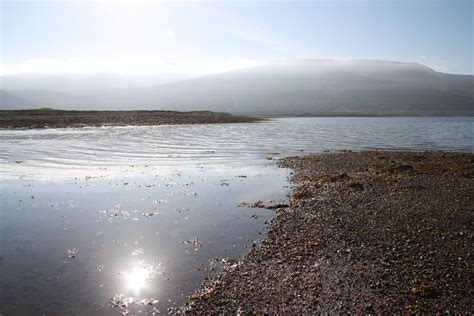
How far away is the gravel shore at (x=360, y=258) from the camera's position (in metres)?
7.64

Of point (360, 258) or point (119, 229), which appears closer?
Result: point (360, 258)

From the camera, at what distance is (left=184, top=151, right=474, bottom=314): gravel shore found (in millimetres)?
7641

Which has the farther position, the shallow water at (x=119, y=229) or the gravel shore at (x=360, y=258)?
the shallow water at (x=119, y=229)

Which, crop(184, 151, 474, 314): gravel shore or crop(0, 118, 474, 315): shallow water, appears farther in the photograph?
crop(0, 118, 474, 315): shallow water

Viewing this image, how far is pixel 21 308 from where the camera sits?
7711 millimetres

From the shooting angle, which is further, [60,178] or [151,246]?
[60,178]

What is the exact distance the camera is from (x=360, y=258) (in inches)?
379

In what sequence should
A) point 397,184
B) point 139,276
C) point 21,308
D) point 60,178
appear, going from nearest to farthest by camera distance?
point 21,308 → point 139,276 → point 397,184 → point 60,178

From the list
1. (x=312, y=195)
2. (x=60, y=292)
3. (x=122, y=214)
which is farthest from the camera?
(x=312, y=195)

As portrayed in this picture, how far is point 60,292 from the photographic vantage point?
27.4 ft

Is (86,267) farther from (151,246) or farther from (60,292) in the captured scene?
(151,246)

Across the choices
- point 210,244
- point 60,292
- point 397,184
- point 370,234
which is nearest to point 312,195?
point 397,184

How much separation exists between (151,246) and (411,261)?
7.37 metres

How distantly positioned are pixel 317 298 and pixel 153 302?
11.8ft
